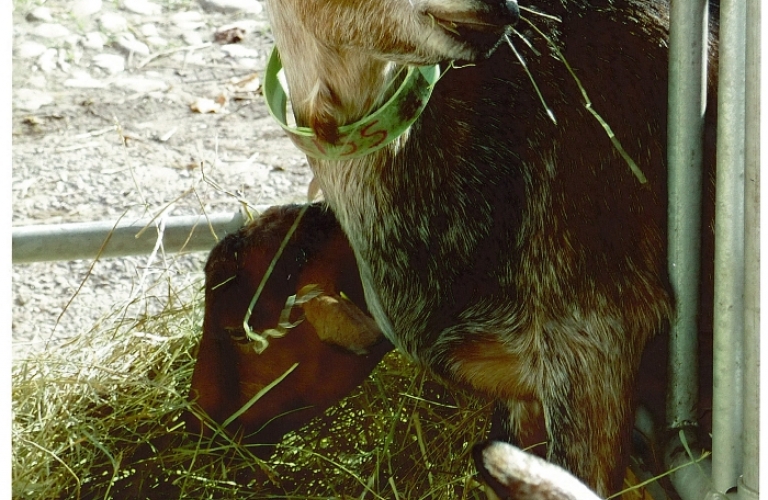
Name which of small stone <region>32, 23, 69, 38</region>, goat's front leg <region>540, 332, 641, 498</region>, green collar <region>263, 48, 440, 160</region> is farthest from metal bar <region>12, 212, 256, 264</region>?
small stone <region>32, 23, 69, 38</region>

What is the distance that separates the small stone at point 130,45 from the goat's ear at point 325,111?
2.41 m

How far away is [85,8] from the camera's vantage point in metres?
4.04

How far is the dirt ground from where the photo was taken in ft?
9.79

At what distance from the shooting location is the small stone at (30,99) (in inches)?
150

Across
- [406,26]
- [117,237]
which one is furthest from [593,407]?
[117,237]

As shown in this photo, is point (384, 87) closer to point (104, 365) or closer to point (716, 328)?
point (716, 328)

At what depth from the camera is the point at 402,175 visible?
208 cm

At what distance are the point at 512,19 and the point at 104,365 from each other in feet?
5.17

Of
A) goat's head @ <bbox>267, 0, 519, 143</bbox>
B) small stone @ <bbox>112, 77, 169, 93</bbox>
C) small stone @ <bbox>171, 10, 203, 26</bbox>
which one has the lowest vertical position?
small stone @ <bbox>112, 77, 169, 93</bbox>

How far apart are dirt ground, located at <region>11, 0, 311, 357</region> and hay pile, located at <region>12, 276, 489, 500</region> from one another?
0.68ft

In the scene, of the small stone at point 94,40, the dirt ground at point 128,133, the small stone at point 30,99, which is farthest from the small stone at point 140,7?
the small stone at point 30,99

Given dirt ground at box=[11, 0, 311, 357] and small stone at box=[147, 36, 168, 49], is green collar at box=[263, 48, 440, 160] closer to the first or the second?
dirt ground at box=[11, 0, 311, 357]

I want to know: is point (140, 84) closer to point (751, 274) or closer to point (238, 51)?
point (238, 51)

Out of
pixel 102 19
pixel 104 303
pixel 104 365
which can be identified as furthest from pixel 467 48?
pixel 102 19
